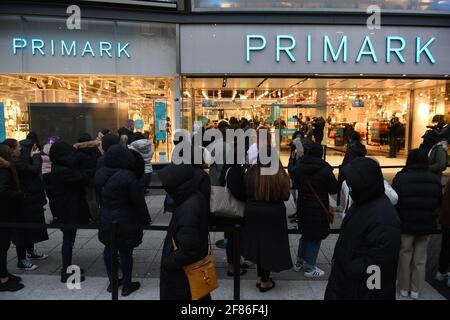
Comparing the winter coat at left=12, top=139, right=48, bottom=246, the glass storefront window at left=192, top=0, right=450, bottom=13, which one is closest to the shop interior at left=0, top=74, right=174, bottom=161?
the glass storefront window at left=192, top=0, right=450, bottom=13

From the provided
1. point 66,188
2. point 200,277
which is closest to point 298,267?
point 200,277

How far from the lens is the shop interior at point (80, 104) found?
11.8 m

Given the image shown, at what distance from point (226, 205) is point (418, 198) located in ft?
7.45

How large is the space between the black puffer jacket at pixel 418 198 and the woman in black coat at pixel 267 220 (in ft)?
4.33

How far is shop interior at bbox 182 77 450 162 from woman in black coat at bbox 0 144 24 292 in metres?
7.78

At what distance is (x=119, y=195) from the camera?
430 centimetres

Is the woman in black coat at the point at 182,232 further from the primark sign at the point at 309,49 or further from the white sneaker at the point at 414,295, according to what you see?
the primark sign at the point at 309,49

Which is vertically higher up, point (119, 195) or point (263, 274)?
point (119, 195)

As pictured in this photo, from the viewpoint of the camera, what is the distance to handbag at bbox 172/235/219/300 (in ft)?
9.86

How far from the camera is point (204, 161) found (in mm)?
4906

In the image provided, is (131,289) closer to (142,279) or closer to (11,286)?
(142,279)

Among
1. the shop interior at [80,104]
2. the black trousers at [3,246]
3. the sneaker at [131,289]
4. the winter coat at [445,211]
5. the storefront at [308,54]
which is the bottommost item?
the sneaker at [131,289]

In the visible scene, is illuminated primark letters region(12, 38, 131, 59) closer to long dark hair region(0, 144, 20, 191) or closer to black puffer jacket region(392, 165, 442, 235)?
long dark hair region(0, 144, 20, 191)

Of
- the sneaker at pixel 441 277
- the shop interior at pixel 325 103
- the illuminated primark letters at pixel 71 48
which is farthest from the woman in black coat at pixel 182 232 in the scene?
the illuminated primark letters at pixel 71 48
